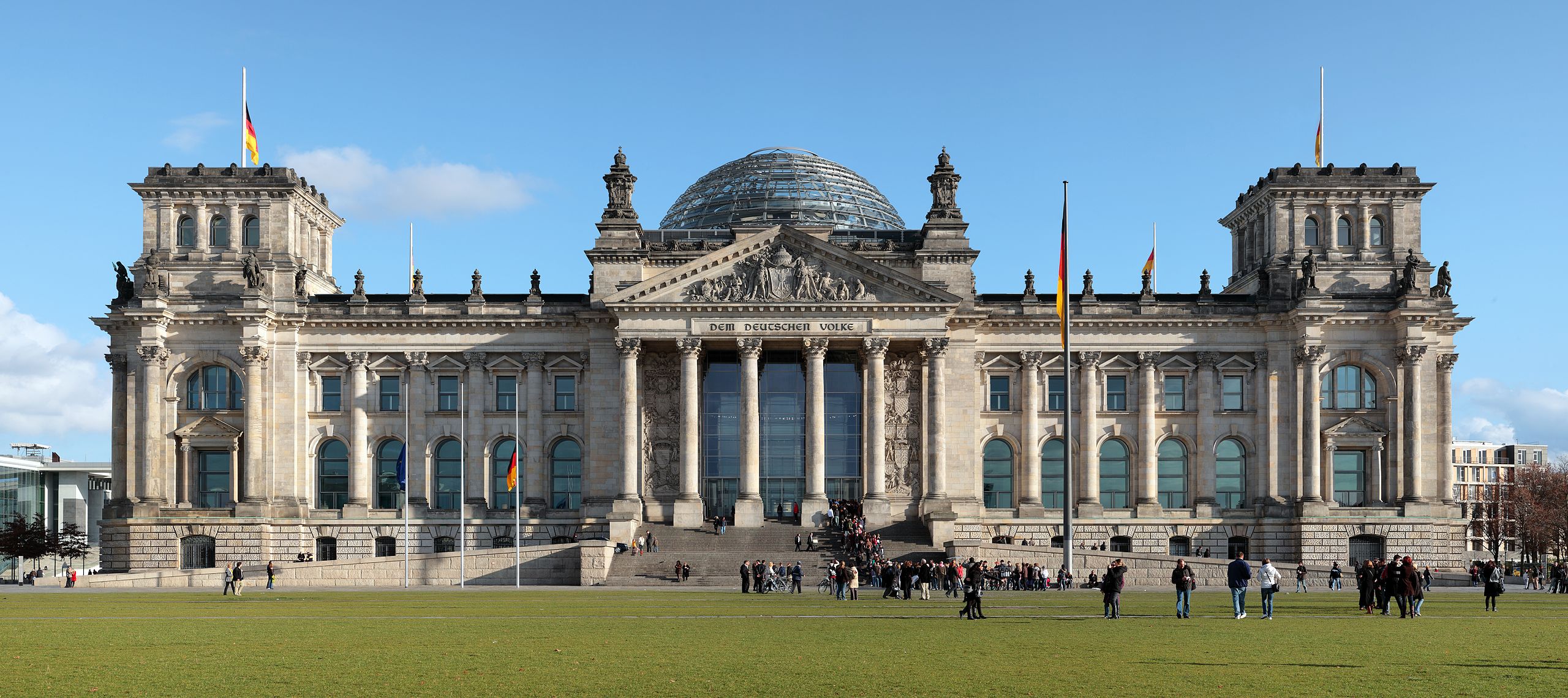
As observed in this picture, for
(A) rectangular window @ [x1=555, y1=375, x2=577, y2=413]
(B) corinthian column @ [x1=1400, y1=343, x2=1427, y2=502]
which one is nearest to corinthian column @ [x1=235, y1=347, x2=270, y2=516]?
(A) rectangular window @ [x1=555, y1=375, x2=577, y2=413]

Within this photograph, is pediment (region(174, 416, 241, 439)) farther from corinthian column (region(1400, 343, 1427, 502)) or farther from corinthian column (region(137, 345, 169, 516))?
corinthian column (region(1400, 343, 1427, 502))

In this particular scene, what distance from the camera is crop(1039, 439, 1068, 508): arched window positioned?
91188 millimetres

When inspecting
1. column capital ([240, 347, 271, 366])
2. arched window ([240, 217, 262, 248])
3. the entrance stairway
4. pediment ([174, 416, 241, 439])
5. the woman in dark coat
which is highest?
arched window ([240, 217, 262, 248])

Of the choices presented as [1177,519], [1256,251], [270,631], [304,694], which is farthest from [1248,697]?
[1256,251]

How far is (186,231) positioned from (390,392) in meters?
14.3

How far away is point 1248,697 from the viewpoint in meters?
24.5

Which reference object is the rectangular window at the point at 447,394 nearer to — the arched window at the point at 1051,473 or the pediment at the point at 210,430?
the pediment at the point at 210,430

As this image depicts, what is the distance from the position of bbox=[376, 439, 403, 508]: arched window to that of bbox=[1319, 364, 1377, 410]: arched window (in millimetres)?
51797

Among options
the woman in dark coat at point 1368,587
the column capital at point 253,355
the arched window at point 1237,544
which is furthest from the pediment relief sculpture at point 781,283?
the woman in dark coat at point 1368,587

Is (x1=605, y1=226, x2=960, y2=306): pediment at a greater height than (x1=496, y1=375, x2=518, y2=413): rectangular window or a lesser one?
greater

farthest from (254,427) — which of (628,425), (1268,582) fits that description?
(1268,582)

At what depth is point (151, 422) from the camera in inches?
3442

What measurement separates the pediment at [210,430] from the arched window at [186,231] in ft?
32.5

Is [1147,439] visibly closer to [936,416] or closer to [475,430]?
[936,416]
